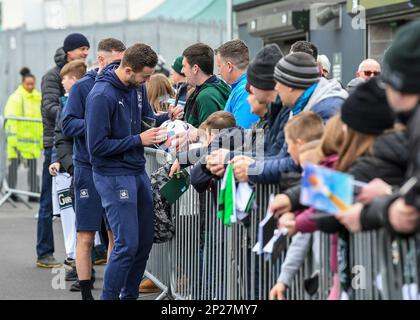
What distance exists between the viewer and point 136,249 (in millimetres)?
7590

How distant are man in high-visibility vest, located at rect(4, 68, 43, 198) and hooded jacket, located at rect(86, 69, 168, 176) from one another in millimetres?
7715

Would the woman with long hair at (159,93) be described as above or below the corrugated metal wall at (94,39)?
below

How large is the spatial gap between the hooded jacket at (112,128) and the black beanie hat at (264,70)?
1280 mm

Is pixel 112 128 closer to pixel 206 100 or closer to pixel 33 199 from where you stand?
pixel 206 100

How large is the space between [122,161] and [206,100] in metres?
1.12

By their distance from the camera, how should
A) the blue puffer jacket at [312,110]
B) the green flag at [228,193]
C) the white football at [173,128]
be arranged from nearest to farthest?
the blue puffer jacket at [312,110] → the green flag at [228,193] → the white football at [173,128]

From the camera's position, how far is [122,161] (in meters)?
7.72

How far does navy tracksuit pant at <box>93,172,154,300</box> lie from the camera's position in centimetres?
753

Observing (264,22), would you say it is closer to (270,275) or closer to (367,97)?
(270,275)

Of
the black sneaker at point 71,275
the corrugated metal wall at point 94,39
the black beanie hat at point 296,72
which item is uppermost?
the corrugated metal wall at point 94,39

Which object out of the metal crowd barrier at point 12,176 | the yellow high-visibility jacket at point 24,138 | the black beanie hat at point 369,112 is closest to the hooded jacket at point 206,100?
the black beanie hat at point 369,112

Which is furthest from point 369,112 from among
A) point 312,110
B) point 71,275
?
point 71,275

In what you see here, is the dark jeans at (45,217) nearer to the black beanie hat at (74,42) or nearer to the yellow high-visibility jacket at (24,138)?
the black beanie hat at (74,42)

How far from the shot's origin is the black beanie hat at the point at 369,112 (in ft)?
15.5
